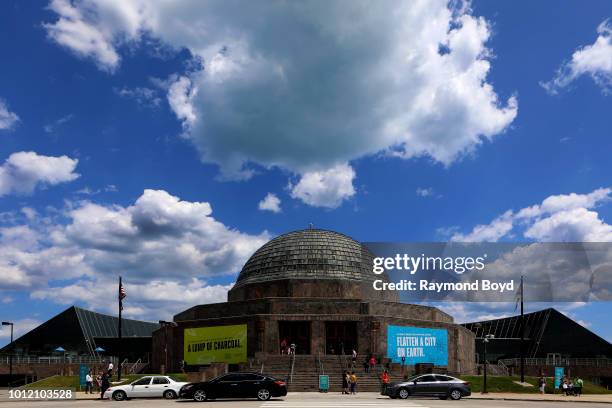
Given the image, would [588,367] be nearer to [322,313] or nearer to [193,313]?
[322,313]

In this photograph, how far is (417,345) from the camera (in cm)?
3603

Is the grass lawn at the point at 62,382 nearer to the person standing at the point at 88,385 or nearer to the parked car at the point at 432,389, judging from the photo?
the person standing at the point at 88,385

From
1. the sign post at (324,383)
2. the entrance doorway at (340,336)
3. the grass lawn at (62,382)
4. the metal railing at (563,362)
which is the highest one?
the entrance doorway at (340,336)

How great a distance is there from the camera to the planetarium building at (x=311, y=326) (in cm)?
3488

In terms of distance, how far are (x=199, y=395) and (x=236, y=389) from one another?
1176 millimetres

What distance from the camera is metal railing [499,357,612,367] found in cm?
4562

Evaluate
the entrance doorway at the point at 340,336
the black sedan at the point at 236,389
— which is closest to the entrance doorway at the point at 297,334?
the entrance doorway at the point at 340,336

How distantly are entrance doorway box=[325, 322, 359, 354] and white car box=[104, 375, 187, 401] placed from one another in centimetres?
1376

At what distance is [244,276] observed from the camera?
147 ft

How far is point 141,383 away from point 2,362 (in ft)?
95.1

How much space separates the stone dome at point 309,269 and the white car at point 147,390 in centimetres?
1703

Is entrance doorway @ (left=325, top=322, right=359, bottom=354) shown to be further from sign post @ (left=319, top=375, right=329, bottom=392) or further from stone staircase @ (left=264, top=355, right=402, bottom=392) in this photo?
sign post @ (left=319, top=375, right=329, bottom=392)

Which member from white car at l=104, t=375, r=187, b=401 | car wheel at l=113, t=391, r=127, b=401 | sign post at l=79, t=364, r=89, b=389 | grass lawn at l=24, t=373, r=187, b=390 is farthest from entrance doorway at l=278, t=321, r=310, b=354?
car wheel at l=113, t=391, r=127, b=401

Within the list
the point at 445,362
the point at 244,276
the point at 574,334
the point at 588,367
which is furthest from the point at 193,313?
the point at 574,334
